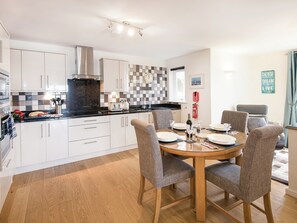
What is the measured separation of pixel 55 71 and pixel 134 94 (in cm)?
189

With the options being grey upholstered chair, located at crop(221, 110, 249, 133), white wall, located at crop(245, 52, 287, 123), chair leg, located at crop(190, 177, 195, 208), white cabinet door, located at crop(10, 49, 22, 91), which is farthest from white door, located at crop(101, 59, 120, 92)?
white wall, located at crop(245, 52, 287, 123)

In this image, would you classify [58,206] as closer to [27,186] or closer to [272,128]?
[27,186]

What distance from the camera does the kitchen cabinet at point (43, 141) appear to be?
267 cm

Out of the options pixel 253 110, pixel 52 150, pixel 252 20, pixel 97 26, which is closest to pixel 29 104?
pixel 52 150

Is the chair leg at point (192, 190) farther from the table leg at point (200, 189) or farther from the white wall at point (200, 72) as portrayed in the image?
the white wall at point (200, 72)

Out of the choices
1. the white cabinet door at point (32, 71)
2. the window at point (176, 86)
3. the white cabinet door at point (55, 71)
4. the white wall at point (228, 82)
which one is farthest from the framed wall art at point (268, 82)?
the white cabinet door at point (32, 71)

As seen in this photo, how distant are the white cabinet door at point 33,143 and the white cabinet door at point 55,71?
0.76 m

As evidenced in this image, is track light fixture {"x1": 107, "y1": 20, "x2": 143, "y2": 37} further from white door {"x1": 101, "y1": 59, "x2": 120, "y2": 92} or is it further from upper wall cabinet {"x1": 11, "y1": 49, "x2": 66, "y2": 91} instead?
upper wall cabinet {"x1": 11, "y1": 49, "x2": 66, "y2": 91}

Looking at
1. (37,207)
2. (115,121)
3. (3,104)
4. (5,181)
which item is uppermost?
(3,104)

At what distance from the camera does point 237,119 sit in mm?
2422

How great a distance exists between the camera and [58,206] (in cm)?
189

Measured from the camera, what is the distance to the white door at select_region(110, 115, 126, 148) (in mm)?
3504

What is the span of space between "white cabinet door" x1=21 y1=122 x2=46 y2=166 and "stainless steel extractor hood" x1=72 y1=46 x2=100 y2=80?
3.80ft

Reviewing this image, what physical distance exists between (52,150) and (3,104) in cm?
124
